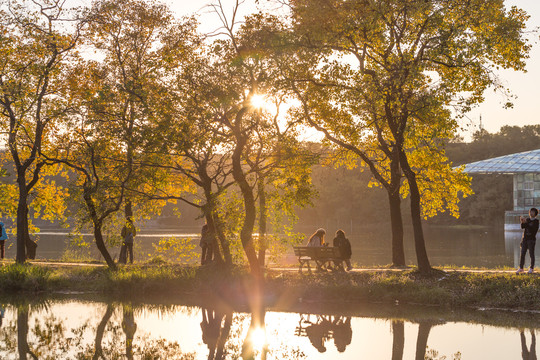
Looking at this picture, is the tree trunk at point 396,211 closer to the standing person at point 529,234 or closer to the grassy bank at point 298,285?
the grassy bank at point 298,285

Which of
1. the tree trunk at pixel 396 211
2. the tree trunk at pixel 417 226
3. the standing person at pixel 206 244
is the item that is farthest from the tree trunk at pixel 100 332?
the tree trunk at pixel 396 211

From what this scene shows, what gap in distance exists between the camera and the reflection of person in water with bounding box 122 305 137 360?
11562 millimetres

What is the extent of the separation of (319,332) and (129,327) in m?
3.54

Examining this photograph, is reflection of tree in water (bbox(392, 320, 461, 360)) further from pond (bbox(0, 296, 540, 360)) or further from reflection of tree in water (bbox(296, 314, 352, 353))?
reflection of tree in water (bbox(296, 314, 352, 353))

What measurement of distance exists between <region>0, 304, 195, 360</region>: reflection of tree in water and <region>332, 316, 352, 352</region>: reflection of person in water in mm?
2487

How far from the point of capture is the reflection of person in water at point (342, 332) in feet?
39.5

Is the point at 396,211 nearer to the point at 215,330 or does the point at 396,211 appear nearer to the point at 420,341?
the point at 215,330

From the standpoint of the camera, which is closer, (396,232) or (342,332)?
(342,332)

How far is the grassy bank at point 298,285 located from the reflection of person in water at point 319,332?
104 inches

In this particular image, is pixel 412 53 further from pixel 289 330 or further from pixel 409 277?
pixel 289 330

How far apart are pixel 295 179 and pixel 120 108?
17.0 feet

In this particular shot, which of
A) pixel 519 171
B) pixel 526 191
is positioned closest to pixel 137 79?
pixel 519 171

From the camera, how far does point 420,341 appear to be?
12117mm

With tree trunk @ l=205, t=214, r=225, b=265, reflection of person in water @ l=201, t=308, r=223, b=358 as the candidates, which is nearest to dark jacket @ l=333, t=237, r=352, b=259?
tree trunk @ l=205, t=214, r=225, b=265
